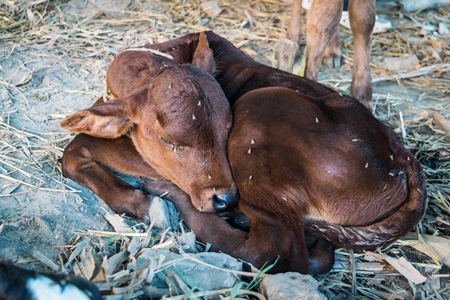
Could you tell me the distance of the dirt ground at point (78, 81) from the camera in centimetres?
360

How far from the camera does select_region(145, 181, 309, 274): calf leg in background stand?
10.8 feet

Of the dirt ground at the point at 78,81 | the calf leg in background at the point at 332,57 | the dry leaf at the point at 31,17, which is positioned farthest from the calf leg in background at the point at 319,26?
the dry leaf at the point at 31,17

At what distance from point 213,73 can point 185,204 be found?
114 cm

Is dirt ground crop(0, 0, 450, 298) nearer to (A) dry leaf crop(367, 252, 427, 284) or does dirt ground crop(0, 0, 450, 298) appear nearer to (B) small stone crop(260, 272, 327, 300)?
(A) dry leaf crop(367, 252, 427, 284)

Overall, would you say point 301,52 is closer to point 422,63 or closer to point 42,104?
point 422,63

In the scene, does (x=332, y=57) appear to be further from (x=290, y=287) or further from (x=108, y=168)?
(x=290, y=287)

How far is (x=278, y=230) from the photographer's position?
3.36 m

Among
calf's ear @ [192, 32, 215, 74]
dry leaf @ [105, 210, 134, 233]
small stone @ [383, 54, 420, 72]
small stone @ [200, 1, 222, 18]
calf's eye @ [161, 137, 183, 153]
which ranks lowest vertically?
small stone @ [383, 54, 420, 72]

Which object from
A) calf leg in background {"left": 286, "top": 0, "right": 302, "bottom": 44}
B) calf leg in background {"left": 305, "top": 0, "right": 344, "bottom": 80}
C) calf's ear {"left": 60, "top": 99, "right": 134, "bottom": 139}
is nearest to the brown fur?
calf's ear {"left": 60, "top": 99, "right": 134, "bottom": 139}

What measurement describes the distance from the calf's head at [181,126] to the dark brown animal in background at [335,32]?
1.61 m

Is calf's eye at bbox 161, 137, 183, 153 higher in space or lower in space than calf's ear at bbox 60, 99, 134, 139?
lower

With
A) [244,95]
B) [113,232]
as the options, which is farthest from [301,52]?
[113,232]

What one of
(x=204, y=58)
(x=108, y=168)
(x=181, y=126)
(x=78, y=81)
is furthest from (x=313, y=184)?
(x=78, y=81)

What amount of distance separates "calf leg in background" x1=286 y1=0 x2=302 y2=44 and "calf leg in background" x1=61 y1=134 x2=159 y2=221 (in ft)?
10.5
